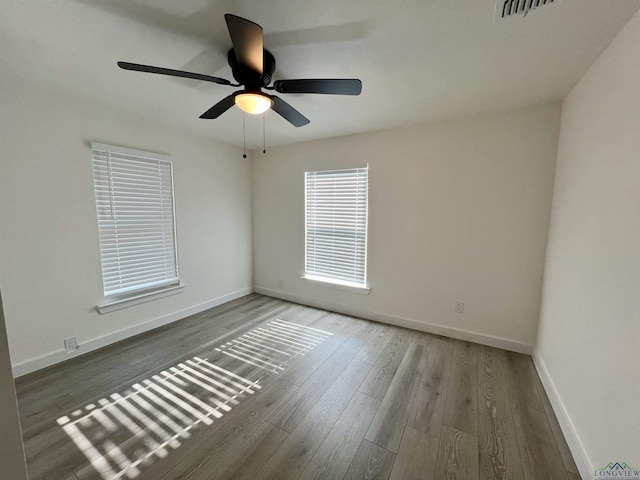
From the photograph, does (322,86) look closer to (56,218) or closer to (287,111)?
(287,111)

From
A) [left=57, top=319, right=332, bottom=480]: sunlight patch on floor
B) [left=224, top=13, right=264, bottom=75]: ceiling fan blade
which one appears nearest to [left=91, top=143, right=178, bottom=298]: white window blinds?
[left=57, top=319, right=332, bottom=480]: sunlight patch on floor

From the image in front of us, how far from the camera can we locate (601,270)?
137 centimetres

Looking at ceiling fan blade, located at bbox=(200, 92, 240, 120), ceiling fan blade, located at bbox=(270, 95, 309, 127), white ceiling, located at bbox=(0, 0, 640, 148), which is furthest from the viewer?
ceiling fan blade, located at bbox=(270, 95, 309, 127)

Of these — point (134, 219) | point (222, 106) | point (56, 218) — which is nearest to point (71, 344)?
point (56, 218)

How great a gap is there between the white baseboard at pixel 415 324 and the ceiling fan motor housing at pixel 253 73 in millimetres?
2734

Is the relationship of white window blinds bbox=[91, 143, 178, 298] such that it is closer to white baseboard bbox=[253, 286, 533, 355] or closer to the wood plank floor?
the wood plank floor

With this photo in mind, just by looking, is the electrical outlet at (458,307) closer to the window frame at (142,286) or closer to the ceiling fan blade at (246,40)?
the ceiling fan blade at (246,40)

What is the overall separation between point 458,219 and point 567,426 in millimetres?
1757

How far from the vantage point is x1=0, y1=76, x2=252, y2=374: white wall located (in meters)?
→ 2.00

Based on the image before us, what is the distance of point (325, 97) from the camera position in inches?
85.7

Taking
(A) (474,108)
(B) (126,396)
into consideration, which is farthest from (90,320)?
(A) (474,108)

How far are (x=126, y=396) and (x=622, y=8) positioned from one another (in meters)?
3.74

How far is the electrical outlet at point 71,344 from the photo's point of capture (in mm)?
2314

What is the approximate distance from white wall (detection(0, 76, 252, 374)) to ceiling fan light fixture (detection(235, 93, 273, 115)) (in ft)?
5.88
